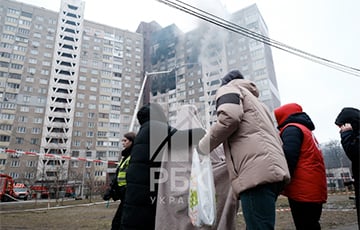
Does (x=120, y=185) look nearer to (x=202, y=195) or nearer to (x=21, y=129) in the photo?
(x=202, y=195)

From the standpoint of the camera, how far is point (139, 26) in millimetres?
57812

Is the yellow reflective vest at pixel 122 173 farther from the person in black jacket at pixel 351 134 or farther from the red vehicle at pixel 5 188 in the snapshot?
the red vehicle at pixel 5 188

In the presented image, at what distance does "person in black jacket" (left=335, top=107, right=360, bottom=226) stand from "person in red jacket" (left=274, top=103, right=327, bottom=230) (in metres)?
0.32

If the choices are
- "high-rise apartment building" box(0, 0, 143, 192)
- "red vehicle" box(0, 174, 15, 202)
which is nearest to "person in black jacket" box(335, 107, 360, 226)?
"red vehicle" box(0, 174, 15, 202)

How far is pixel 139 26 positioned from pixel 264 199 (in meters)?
61.7

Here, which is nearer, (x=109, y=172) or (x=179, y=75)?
(x=109, y=172)

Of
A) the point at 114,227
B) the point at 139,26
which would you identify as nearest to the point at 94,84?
the point at 139,26

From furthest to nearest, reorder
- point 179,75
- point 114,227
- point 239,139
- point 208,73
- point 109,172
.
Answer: point 179,75
point 208,73
point 109,172
point 114,227
point 239,139

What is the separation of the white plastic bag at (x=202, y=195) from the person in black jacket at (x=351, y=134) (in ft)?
4.09

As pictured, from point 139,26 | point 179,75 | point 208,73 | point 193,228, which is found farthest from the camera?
point 139,26

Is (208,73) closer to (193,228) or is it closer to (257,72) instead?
(257,72)

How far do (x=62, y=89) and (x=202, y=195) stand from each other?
155ft

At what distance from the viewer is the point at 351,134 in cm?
194

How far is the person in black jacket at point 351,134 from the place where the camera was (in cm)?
191
